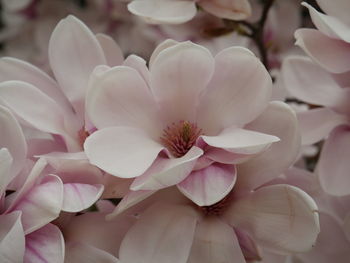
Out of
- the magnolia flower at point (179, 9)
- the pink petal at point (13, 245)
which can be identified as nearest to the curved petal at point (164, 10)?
the magnolia flower at point (179, 9)

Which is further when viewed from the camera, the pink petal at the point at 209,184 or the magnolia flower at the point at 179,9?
the magnolia flower at the point at 179,9

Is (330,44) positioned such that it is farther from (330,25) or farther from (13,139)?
(13,139)

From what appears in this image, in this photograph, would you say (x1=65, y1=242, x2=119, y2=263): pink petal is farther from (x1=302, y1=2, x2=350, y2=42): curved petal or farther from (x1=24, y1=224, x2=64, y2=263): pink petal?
(x1=302, y1=2, x2=350, y2=42): curved petal

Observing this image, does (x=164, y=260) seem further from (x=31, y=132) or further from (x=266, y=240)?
(x=31, y=132)

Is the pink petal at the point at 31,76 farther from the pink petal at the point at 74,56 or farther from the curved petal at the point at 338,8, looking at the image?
the curved petal at the point at 338,8

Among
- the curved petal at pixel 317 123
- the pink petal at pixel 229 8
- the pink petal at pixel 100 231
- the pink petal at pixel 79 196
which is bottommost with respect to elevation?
the pink petal at pixel 100 231

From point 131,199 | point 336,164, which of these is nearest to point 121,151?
point 131,199

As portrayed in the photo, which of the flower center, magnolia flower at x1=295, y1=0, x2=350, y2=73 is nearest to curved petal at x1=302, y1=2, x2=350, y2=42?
magnolia flower at x1=295, y1=0, x2=350, y2=73
